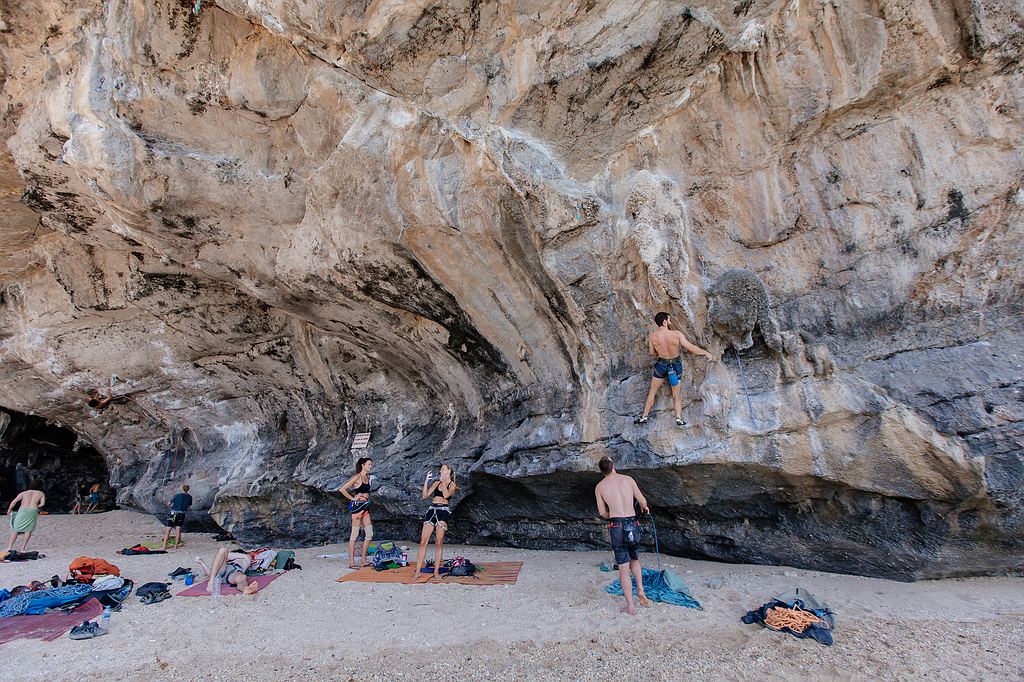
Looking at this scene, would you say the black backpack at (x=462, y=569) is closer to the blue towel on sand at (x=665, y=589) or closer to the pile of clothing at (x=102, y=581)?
the blue towel on sand at (x=665, y=589)

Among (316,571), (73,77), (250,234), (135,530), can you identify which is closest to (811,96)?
(250,234)

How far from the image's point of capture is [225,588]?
5.20 meters

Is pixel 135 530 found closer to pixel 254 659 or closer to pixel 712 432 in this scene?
pixel 254 659

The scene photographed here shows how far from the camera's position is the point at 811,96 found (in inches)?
188

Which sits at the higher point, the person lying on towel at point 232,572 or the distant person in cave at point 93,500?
the distant person in cave at point 93,500

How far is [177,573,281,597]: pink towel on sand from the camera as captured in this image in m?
5.03

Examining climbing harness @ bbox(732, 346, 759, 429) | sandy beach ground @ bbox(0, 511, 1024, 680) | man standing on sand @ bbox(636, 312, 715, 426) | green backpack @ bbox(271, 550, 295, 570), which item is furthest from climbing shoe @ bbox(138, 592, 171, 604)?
climbing harness @ bbox(732, 346, 759, 429)

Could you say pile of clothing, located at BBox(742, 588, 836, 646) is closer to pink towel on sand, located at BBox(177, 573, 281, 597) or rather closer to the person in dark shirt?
pink towel on sand, located at BBox(177, 573, 281, 597)

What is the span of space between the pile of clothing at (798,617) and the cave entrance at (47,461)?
16011 millimetres

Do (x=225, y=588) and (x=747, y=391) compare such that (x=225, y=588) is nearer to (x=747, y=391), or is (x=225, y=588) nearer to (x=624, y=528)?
(x=624, y=528)

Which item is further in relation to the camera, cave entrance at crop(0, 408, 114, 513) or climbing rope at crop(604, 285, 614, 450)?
cave entrance at crop(0, 408, 114, 513)

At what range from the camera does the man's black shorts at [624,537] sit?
13.2 feet

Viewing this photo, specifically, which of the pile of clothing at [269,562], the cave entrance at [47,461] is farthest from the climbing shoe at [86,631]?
the cave entrance at [47,461]

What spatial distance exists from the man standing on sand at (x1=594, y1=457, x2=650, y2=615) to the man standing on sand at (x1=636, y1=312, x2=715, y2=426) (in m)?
Answer: 0.83
